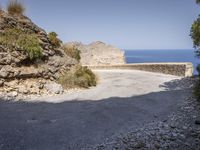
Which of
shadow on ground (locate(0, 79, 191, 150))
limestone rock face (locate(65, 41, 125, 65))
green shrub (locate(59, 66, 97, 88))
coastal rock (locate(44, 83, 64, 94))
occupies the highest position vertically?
limestone rock face (locate(65, 41, 125, 65))

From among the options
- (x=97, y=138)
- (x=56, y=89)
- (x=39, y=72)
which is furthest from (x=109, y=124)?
(x=39, y=72)

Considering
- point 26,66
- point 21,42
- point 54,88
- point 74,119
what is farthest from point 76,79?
point 74,119

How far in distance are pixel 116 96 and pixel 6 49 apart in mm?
6077

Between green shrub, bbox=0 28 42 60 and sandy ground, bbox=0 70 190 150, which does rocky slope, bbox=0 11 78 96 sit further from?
sandy ground, bbox=0 70 190 150

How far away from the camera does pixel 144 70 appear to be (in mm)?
22750

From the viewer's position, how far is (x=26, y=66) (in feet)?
39.4

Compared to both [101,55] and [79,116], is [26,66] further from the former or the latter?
[101,55]

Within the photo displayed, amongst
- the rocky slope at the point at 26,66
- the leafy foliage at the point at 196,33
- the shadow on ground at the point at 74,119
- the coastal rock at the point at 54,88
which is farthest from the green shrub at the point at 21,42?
the leafy foliage at the point at 196,33

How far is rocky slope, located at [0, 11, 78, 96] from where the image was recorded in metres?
10.9

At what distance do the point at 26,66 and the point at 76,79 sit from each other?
2798 millimetres

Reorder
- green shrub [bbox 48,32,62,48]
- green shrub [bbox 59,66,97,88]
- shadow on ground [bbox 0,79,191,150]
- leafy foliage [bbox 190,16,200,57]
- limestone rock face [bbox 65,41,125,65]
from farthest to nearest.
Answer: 1. limestone rock face [bbox 65,41,125,65]
2. green shrub [bbox 48,32,62,48]
3. green shrub [bbox 59,66,97,88]
4. leafy foliage [bbox 190,16,200,57]
5. shadow on ground [bbox 0,79,191,150]

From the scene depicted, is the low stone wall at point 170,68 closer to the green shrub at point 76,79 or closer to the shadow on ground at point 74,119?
the shadow on ground at point 74,119

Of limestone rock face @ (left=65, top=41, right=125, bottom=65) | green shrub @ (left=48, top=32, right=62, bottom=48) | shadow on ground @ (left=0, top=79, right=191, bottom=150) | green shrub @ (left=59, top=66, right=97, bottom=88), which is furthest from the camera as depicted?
limestone rock face @ (left=65, top=41, right=125, bottom=65)

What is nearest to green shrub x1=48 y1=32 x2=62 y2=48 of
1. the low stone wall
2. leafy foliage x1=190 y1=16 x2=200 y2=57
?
leafy foliage x1=190 y1=16 x2=200 y2=57
